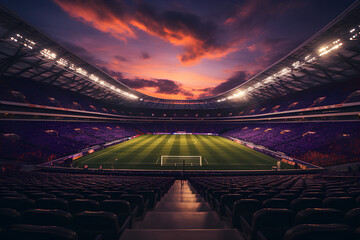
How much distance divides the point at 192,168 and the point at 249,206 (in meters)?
17.9

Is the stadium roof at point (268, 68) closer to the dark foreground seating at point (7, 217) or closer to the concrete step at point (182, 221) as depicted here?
the concrete step at point (182, 221)

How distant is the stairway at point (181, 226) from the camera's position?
2.53m

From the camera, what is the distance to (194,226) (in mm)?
3572

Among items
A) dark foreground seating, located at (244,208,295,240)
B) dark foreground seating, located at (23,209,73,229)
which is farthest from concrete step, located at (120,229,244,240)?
dark foreground seating, located at (23,209,73,229)

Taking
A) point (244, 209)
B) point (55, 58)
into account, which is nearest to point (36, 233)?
point (244, 209)

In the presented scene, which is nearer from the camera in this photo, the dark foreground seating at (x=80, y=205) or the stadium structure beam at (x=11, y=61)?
the dark foreground seating at (x=80, y=205)

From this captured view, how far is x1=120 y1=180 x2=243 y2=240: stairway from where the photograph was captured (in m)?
2.53

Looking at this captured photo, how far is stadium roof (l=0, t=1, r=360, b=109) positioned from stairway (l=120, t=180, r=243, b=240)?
22.4 m

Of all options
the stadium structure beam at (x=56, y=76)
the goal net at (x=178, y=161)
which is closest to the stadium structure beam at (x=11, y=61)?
the stadium structure beam at (x=56, y=76)

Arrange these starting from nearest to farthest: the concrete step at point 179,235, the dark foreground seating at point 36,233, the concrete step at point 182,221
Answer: the dark foreground seating at point 36,233 → the concrete step at point 179,235 → the concrete step at point 182,221

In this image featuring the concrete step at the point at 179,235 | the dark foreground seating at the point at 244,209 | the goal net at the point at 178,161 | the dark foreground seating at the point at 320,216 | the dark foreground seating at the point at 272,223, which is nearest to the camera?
the dark foreground seating at the point at 320,216

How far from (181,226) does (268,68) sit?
32.9 m

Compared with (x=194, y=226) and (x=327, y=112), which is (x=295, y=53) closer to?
(x=327, y=112)

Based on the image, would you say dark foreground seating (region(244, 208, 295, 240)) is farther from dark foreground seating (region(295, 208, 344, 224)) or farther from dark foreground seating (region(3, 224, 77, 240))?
dark foreground seating (region(3, 224, 77, 240))
